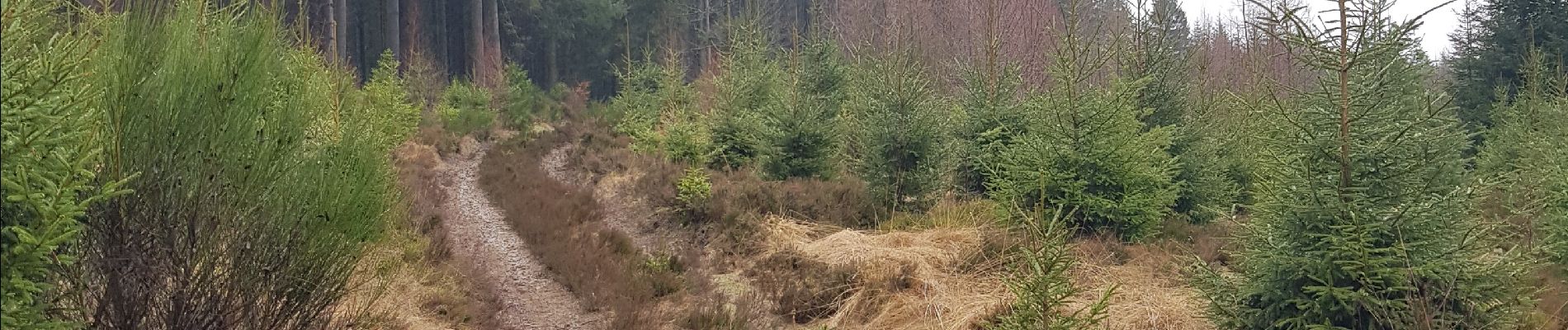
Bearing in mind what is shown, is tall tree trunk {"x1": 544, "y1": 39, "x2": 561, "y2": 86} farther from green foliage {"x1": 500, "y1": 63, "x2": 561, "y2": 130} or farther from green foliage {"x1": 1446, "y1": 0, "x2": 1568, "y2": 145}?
green foliage {"x1": 1446, "y1": 0, "x2": 1568, "y2": 145}

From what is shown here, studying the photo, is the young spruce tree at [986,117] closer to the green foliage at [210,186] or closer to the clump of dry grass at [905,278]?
the clump of dry grass at [905,278]

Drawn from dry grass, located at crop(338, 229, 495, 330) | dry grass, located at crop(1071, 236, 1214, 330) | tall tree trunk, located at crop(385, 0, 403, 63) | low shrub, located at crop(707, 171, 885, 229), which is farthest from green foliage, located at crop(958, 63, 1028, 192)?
tall tree trunk, located at crop(385, 0, 403, 63)

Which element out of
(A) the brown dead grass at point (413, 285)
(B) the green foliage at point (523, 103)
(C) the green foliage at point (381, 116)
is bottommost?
(A) the brown dead grass at point (413, 285)

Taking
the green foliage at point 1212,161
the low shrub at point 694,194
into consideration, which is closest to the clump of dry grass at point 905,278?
the low shrub at point 694,194

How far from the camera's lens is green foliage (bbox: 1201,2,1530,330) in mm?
4086

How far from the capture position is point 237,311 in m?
3.77

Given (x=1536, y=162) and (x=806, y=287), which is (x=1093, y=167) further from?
(x=1536, y=162)

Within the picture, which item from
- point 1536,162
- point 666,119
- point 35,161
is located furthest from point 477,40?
point 35,161

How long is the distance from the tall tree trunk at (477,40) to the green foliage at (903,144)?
20961 millimetres

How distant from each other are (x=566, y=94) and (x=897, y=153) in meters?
21.9

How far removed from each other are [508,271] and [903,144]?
4.35m

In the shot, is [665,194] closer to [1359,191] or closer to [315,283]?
[315,283]

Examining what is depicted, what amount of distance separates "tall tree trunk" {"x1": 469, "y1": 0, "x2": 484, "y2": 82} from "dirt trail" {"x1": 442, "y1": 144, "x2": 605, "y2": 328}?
17.9 meters

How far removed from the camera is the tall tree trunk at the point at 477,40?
28423mm
